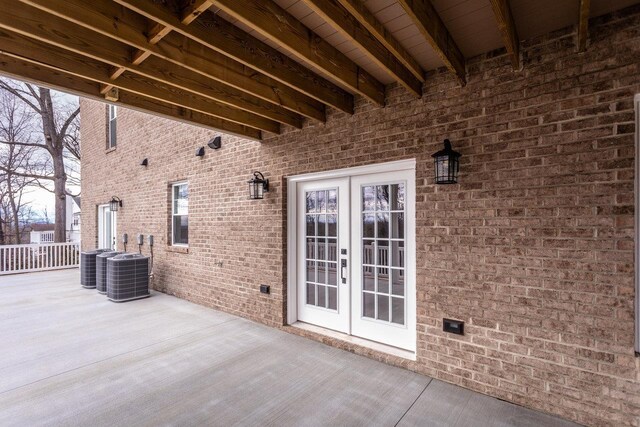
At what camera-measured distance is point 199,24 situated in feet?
7.45

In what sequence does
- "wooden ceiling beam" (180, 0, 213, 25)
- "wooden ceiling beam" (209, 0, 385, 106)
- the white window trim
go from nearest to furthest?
"wooden ceiling beam" (180, 0, 213, 25) → "wooden ceiling beam" (209, 0, 385, 106) → the white window trim

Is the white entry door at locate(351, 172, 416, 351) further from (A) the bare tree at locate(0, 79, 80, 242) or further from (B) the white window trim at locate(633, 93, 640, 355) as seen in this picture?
(A) the bare tree at locate(0, 79, 80, 242)

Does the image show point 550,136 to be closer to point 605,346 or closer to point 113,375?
point 605,346

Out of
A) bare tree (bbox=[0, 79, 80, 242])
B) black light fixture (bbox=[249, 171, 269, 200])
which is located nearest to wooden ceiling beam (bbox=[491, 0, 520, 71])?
black light fixture (bbox=[249, 171, 269, 200])

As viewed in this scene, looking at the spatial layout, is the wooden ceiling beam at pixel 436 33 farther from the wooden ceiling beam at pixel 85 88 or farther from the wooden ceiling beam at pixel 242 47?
the wooden ceiling beam at pixel 85 88

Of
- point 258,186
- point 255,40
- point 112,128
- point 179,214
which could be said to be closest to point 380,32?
point 255,40

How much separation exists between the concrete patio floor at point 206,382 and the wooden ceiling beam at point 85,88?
2.73m

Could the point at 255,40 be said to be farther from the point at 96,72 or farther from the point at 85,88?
the point at 85,88

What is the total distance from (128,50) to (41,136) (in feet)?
49.8

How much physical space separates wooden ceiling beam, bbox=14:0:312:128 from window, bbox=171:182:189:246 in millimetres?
3485

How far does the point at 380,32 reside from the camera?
7.55ft

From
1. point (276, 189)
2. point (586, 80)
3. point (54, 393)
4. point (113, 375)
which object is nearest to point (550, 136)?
point (586, 80)

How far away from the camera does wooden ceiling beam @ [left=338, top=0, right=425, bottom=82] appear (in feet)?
6.53

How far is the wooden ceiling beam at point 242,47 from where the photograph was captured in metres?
2.03
